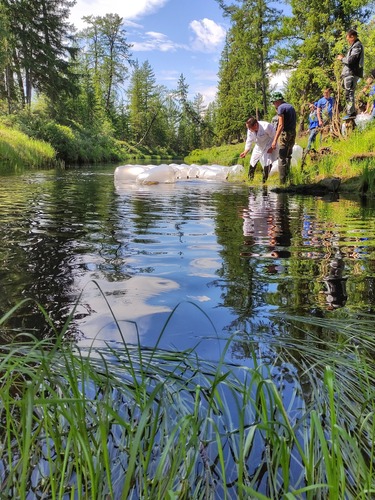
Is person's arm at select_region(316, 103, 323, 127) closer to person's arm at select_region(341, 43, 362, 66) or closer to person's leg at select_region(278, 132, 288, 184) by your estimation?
person's arm at select_region(341, 43, 362, 66)

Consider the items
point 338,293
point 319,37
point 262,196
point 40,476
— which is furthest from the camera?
point 319,37

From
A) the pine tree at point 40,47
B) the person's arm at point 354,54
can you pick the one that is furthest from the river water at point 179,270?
the pine tree at point 40,47

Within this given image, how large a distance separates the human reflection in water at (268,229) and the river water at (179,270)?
0.05 feet

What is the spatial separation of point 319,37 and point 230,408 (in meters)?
25.7

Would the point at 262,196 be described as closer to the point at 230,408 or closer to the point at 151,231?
the point at 151,231

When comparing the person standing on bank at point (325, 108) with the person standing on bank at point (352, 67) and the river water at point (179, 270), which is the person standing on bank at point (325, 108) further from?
the river water at point (179, 270)

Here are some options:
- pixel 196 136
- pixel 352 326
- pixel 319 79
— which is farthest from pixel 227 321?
pixel 196 136

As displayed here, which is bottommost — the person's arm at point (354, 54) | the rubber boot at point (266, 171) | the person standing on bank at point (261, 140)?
the rubber boot at point (266, 171)

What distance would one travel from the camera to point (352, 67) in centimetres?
1035

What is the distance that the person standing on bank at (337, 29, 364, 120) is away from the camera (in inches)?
396

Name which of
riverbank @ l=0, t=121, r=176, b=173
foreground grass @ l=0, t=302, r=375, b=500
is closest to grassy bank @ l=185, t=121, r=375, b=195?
foreground grass @ l=0, t=302, r=375, b=500

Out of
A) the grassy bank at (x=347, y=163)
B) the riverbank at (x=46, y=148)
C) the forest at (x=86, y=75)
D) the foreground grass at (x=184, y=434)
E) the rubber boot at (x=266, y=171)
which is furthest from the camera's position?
the forest at (x=86, y=75)

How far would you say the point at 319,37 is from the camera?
899 inches

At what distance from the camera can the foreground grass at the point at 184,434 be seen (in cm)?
102
